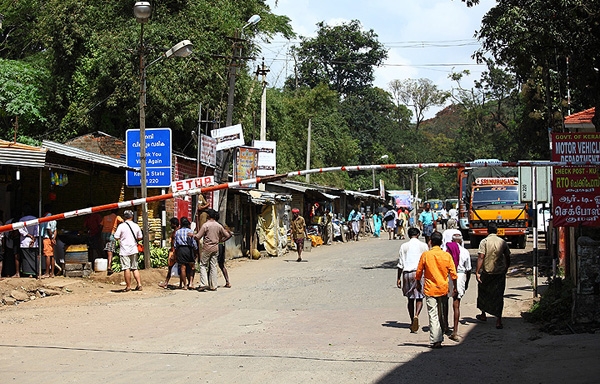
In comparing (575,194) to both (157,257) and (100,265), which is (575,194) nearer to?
(100,265)

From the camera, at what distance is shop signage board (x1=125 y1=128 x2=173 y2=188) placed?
19516mm

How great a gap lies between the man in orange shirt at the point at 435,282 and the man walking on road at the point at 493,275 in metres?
1.86

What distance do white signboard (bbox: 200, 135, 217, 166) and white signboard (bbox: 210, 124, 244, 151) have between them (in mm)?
294

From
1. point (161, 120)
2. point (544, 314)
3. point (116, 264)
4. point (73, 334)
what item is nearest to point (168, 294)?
point (116, 264)

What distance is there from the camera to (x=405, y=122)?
286ft

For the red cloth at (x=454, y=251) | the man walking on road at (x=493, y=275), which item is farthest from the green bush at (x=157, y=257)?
the man walking on road at (x=493, y=275)

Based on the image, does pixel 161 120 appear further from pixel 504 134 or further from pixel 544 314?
pixel 504 134

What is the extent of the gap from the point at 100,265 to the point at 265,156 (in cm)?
1254

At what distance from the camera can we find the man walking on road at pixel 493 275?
41.1ft

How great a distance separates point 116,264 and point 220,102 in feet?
39.1

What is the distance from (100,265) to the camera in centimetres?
1906

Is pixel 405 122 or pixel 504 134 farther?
pixel 405 122

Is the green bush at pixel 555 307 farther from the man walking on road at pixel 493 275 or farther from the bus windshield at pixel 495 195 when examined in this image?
the bus windshield at pixel 495 195

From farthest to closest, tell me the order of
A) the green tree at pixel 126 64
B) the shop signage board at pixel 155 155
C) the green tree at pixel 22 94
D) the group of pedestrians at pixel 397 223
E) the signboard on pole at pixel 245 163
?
the group of pedestrians at pixel 397 223, the green tree at pixel 22 94, the green tree at pixel 126 64, the signboard on pole at pixel 245 163, the shop signage board at pixel 155 155
